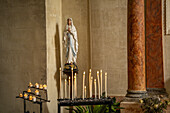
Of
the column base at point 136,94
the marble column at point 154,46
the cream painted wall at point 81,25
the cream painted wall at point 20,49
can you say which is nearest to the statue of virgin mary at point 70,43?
the cream painted wall at point 20,49

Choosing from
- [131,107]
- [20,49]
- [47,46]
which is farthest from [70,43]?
[131,107]

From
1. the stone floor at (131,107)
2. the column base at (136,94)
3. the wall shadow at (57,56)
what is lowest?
the stone floor at (131,107)

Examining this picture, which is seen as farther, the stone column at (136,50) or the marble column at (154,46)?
the marble column at (154,46)

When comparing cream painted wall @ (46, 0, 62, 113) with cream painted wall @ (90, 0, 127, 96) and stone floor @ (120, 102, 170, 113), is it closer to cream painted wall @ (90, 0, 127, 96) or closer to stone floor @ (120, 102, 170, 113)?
cream painted wall @ (90, 0, 127, 96)

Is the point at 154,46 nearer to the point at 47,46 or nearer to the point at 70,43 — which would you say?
the point at 70,43

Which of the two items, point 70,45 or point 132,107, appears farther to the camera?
point 70,45

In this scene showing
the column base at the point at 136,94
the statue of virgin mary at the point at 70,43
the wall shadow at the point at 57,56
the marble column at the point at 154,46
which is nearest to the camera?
the column base at the point at 136,94

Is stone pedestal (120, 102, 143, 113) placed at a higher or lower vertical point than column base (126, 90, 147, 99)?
lower

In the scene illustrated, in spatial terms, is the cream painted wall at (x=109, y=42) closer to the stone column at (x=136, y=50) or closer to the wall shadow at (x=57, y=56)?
the wall shadow at (x=57, y=56)

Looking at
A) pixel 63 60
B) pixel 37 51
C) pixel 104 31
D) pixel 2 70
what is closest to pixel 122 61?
pixel 104 31

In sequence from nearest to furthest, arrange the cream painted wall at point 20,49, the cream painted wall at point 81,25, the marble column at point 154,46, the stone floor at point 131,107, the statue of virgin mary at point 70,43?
the stone floor at point 131,107 → the marble column at point 154,46 → the cream painted wall at point 20,49 → the statue of virgin mary at point 70,43 → the cream painted wall at point 81,25

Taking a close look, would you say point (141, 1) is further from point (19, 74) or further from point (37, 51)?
point (19, 74)

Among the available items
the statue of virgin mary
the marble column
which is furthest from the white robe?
the marble column

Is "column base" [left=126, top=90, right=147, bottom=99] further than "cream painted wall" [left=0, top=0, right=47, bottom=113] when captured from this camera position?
No
